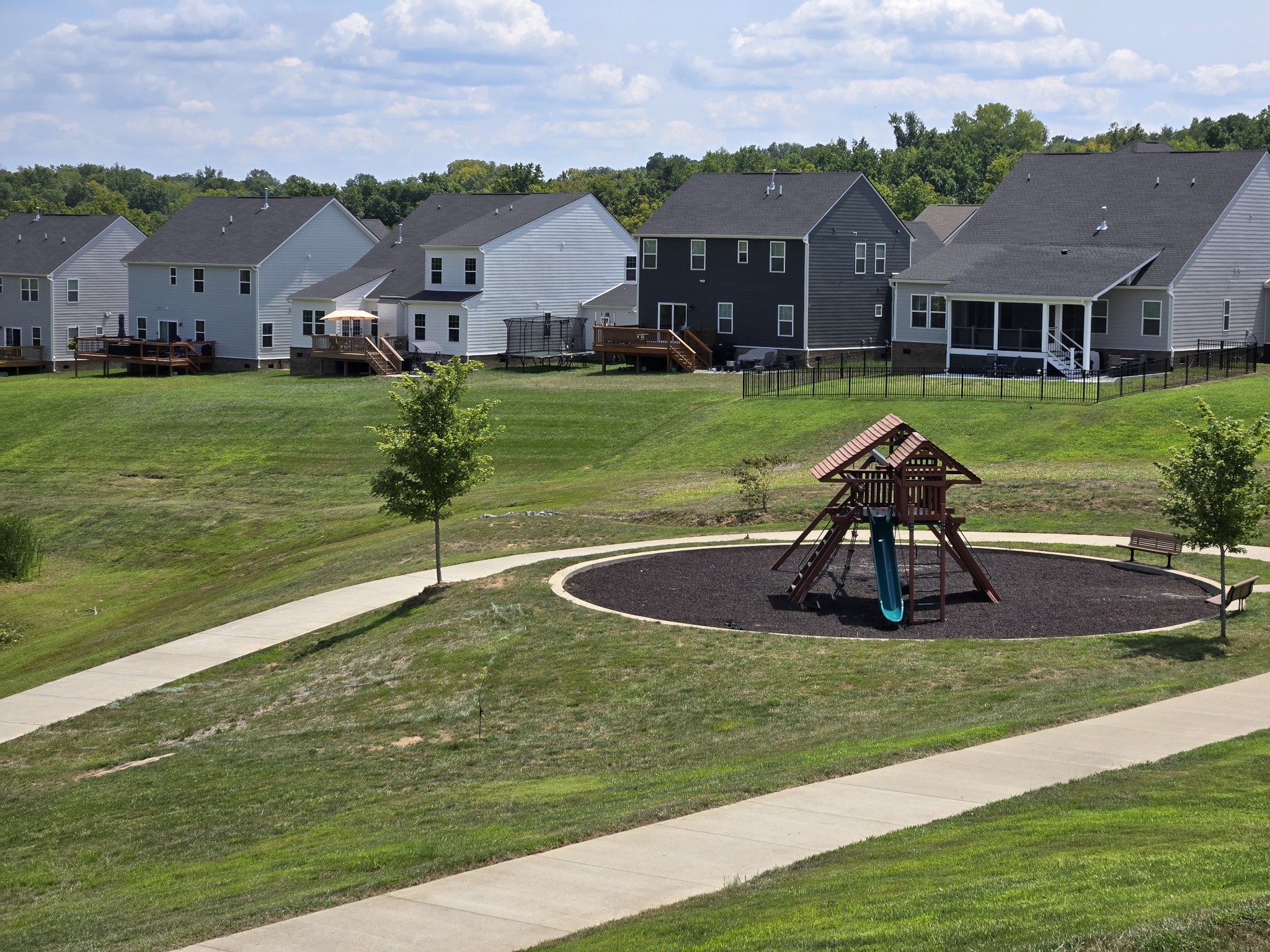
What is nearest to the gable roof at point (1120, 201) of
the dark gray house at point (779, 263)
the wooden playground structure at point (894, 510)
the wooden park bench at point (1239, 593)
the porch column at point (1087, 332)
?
the porch column at point (1087, 332)

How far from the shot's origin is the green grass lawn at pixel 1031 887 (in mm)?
10133

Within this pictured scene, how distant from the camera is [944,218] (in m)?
83.1

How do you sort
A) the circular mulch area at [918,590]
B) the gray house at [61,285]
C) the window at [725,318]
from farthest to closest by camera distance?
the gray house at [61,285], the window at [725,318], the circular mulch area at [918,590]

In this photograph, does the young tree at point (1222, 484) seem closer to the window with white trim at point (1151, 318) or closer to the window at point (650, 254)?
the window with white trim at point (1151, 318)

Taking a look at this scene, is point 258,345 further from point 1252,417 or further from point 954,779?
point 954,779

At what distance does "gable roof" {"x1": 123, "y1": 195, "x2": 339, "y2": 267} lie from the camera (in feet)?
256

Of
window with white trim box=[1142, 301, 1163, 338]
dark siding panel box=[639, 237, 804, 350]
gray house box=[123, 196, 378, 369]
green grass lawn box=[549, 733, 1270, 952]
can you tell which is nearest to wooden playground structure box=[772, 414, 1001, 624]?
green grass lawn box=[549, 733, 1270, 952]

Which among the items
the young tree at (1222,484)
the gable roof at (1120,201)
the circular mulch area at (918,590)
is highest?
the gable roof at (1120,201)

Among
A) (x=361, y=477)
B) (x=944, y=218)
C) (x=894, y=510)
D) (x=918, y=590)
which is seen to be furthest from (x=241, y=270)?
(x=894, y=510)

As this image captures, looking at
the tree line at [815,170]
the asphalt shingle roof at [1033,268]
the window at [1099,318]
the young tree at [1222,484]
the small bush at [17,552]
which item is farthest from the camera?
the tree line at [815,170]

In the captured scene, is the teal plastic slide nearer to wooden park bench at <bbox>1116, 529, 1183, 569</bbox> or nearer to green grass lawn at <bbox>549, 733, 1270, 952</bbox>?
wooden park bench at <bbox>1116, 529, 1183, 569</bbox>

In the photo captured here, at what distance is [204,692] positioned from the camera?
2441 centimetres

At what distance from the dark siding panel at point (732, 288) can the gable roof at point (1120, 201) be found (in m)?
7.02

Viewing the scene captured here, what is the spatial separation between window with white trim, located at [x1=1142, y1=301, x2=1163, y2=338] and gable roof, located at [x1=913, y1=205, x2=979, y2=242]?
2434cm
